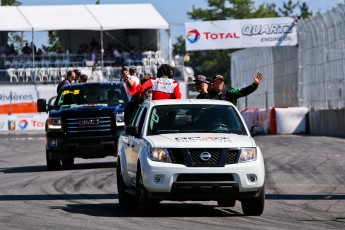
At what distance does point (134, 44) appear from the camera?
60.9 metres

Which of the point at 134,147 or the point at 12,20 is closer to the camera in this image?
the point at 134,147

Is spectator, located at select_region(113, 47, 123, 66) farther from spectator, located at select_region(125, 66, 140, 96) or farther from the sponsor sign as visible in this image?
the sponsor sign

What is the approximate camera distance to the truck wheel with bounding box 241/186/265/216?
11.7 meters

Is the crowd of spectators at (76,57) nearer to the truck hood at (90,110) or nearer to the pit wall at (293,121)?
the pit wall at (293,121)

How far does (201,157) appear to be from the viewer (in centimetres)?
1148

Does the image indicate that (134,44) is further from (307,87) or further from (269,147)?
(269,147)

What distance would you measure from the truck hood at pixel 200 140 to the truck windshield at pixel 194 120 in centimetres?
22

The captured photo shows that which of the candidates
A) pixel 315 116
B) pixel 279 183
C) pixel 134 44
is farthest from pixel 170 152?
pixel 134 44

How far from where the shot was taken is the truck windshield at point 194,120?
40.5ft

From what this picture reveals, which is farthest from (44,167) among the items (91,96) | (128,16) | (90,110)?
(128,16)

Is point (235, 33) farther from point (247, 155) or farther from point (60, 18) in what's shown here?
point (247, 155)

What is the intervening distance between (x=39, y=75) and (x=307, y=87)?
776 inches

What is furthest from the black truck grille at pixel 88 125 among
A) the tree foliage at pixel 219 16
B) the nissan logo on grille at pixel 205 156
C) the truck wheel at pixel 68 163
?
the tree foliage at pixel 219 16

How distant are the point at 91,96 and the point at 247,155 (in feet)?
32.0
